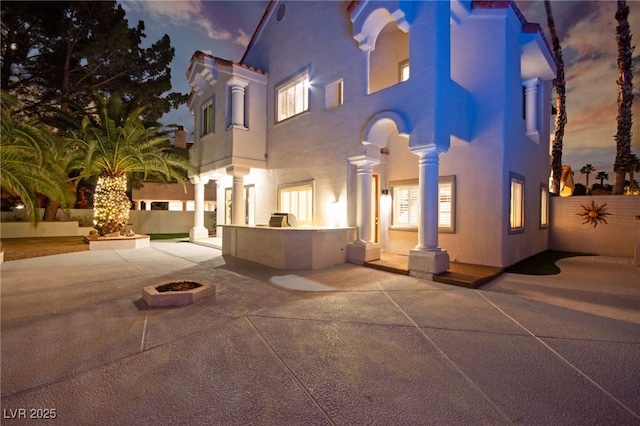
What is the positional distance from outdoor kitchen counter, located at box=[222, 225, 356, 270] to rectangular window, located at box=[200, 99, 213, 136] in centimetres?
740

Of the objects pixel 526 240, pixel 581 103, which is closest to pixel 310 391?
pixel 526 240

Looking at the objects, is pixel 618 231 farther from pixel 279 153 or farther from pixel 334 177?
pixel 279 153

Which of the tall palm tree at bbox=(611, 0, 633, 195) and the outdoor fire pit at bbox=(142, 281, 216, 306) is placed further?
the tall palm tree at bbox=(611, 0, 633, 195)

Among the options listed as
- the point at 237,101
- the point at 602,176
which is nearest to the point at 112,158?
the point at 237,101

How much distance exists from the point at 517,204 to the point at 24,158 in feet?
48.9

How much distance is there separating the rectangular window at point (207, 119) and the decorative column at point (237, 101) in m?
2.58

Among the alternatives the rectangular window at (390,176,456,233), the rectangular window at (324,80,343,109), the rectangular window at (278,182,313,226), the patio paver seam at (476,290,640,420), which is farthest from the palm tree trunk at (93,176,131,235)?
the patio paver seam at (476,290,640,420)

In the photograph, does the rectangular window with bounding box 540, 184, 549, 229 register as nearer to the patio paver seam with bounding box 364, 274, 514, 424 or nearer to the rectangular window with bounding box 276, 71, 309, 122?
the rectangular window with bounding box 276, 71, 309, 122

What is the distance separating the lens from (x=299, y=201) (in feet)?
37.4

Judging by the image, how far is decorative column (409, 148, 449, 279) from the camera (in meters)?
7.11

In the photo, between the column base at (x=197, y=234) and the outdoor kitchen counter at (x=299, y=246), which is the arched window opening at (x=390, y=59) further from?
the column base at (x=197, y=234)

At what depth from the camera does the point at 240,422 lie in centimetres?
228

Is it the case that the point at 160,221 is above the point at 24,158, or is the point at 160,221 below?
below

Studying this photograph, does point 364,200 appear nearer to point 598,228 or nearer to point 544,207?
point 544,207
